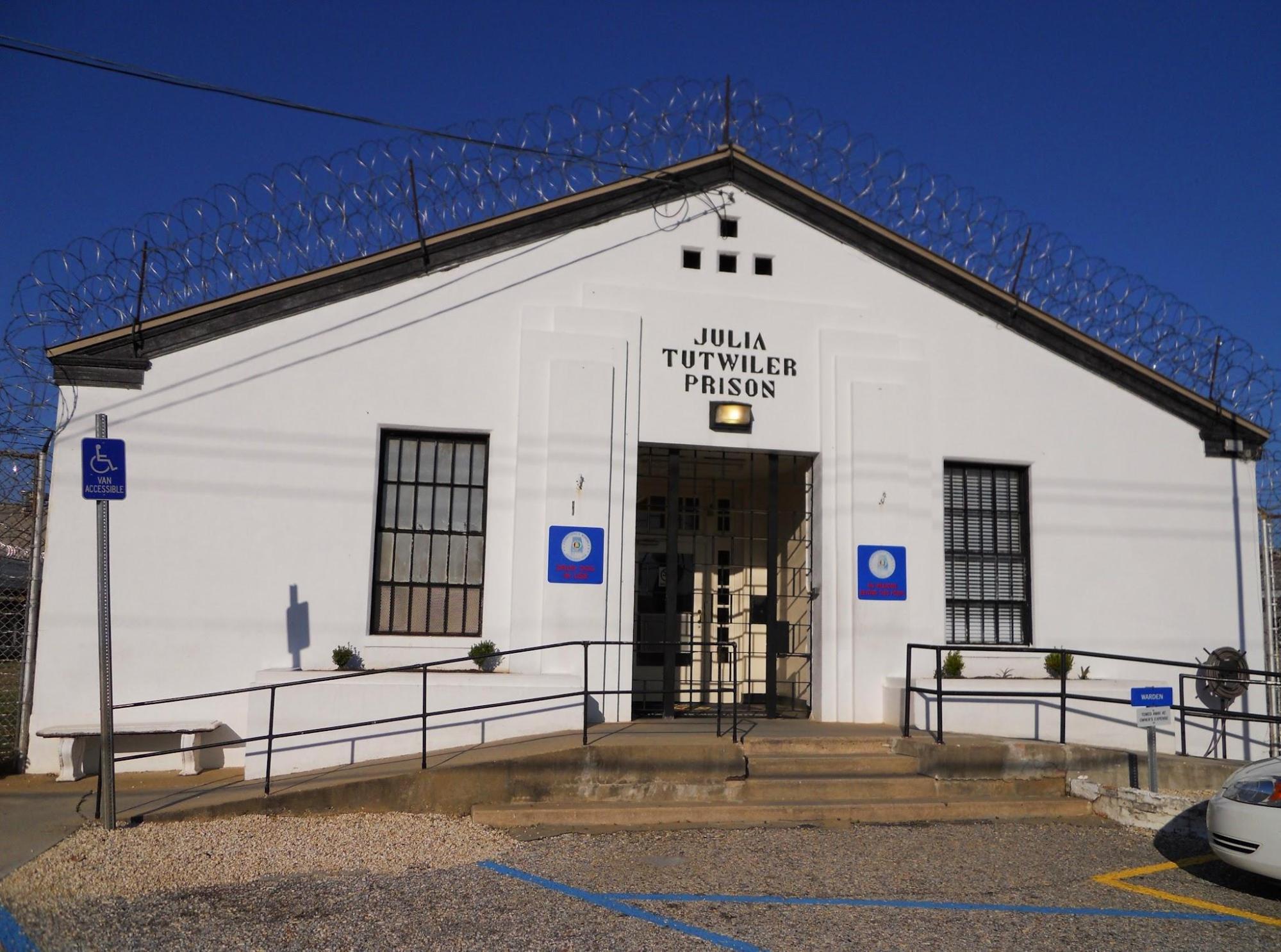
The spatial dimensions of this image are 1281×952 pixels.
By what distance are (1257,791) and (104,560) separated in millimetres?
8291

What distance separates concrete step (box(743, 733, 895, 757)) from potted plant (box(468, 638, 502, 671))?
272cm

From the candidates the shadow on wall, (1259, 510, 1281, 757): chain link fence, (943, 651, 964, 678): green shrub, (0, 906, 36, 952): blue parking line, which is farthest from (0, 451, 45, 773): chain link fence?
(1259, 510, 1281, 757): chain link fence

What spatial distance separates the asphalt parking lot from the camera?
237 inches

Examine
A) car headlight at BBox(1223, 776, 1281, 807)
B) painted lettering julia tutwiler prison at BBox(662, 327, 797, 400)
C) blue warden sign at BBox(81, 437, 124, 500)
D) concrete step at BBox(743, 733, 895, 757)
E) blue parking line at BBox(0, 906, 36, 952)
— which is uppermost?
painted lettering julia tutwiler prison at BBox(662, 327, 797, 400)

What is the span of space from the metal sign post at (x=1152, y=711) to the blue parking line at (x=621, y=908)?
480 centimetres

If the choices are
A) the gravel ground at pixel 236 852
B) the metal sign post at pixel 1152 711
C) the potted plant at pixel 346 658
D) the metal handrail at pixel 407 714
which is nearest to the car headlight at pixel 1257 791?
the metal sign post at pixel 1152 711

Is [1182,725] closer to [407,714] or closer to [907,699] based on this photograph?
[907,699]

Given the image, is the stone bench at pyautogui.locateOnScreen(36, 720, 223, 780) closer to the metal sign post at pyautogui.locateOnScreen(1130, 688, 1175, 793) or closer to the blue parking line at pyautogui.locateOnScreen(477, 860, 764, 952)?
the blue parking line at pyautogui.locateOnScreen(477, 860, 764, 952)

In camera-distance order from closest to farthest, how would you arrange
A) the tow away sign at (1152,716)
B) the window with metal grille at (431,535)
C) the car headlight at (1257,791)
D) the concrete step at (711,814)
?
the car headlight at (1257,791)
the concrete step at (711,814)
the tow away sign at (1152,716)
the window with metal grille at (431,535)

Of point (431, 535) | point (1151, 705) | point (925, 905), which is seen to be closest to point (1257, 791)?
point (1151, 705)

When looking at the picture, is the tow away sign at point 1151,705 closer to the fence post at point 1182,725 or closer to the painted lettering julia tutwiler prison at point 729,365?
the fence post at point 1182,725

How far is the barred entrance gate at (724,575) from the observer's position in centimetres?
1236

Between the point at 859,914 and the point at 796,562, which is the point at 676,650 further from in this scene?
the point at 859,914

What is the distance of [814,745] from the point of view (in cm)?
1022
